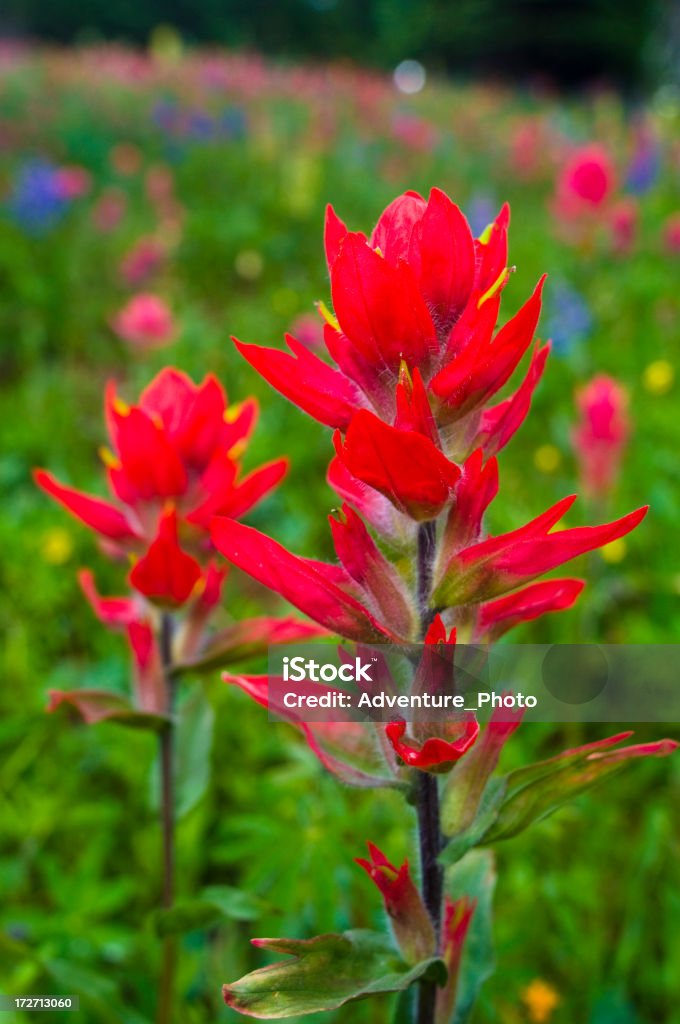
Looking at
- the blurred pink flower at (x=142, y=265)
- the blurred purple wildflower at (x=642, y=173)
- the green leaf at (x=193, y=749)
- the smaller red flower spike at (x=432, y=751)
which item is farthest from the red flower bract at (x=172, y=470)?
the blurred purple wildflower at (x=642, y=173)

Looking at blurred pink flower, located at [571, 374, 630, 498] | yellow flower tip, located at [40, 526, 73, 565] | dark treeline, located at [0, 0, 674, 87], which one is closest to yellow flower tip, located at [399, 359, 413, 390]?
blurred pink flower, located at [571, 374, 630, 498]

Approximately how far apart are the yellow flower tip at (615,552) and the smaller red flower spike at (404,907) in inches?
48.4

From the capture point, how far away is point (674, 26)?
15641mm

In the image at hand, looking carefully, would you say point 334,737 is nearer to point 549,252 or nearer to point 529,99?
point 549,252

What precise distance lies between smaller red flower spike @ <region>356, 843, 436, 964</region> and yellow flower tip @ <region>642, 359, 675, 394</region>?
2.27 metres

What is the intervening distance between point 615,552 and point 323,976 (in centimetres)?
143

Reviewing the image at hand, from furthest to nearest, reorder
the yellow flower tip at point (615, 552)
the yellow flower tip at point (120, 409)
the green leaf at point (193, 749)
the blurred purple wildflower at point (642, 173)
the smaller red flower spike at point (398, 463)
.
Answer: the blurred purple wildflower at point (642, 173), the yellow flower tip at point (615, 552), the green leaf at point (193, 749), the yellow flower tip at point (120, 409), the smaller red flower spike at point (398, 463)

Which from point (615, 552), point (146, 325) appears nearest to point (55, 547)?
point (146, 325)

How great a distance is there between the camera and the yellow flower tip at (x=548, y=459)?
2340 millimetres

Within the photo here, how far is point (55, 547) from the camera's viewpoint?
6.28 ft

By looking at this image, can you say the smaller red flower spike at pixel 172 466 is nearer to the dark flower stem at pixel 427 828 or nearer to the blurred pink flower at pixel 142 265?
the dark flower stem at pixel 427 828

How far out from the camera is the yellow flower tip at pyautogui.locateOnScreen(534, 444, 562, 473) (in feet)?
7.68

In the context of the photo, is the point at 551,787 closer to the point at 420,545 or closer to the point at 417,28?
the point at 420,545

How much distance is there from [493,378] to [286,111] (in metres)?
7.16
